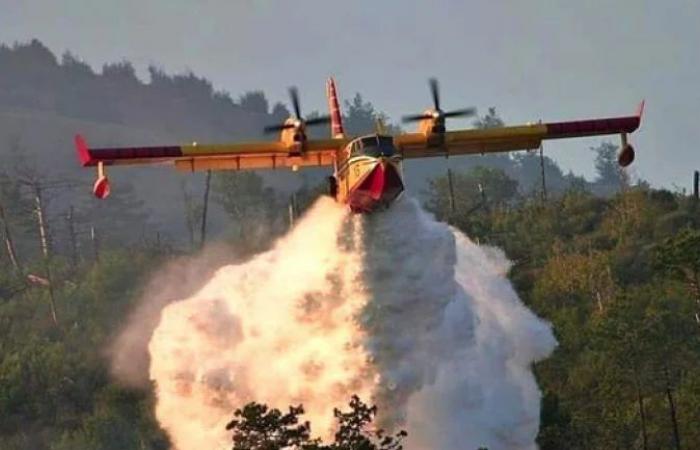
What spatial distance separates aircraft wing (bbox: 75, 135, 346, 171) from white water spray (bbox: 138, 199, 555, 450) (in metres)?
1.62

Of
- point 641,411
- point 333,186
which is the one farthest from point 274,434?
point 641,411

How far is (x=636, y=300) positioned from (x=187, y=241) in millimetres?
113750

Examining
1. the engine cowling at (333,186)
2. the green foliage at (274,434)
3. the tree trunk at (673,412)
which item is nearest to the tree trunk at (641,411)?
the tree trunk at (673,412)

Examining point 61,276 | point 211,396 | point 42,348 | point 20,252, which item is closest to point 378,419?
point 211,396

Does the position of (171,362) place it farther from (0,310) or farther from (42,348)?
(0,310)

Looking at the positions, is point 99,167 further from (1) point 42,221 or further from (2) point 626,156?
(1) point 42,221

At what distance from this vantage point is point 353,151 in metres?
34.8

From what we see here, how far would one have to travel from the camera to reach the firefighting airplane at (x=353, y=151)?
34312 mm

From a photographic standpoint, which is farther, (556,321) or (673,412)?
(556,321)

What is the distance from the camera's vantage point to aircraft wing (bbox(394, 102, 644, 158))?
37.7 meters

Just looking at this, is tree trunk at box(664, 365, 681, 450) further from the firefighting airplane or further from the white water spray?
the firefighting airplane

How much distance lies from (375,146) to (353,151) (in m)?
0.81

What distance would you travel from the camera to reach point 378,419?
3544 centimetres

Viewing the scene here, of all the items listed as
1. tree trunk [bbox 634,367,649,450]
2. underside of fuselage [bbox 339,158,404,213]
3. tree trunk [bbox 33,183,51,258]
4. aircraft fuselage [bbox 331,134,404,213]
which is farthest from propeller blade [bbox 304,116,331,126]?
tree trunk [bbox 33,183,51,258]
